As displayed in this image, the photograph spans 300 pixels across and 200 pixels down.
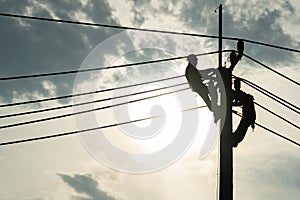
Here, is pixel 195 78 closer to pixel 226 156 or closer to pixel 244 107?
pixel 244 107

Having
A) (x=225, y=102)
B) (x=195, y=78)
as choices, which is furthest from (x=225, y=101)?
(x=195, y=78)

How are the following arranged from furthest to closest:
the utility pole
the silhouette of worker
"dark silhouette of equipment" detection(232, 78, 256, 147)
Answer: the silhouette of worker
"dark silhouette of equipment" detection(232, 78, 256, 147)
the utility pole

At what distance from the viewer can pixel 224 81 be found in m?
14.4

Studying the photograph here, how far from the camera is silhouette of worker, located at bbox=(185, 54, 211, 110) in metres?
15.0

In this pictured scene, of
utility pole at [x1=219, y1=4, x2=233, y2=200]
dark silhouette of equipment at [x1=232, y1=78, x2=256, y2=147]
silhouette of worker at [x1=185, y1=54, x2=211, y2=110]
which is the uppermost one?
silhouette of worker at [x1=185, y1=54, x2=211, y2=110]

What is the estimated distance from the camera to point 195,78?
50.1 ft

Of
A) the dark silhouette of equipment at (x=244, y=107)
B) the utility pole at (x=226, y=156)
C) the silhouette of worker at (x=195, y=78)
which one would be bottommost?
the utility pole at (x=226, y=156)

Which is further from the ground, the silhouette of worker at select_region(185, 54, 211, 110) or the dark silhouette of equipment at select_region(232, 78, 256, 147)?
the silhouette of worker at select_region(185, 54, 211, 110)

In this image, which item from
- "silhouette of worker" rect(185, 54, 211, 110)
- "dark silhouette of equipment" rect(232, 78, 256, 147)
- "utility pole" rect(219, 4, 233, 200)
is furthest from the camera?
"silhouette of worker" rect(185, 54, 211, 110)

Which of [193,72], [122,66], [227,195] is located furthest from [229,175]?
[122,66]

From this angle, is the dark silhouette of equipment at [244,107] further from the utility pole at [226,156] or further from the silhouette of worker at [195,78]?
the silhouette of worker at [195,78]

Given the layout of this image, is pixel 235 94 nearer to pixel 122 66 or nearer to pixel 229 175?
pixel 229 175

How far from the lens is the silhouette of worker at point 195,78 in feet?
49.3

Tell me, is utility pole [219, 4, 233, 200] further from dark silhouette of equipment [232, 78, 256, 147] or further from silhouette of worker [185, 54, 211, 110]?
silhouette of worker [185, 54, 211, 110]
